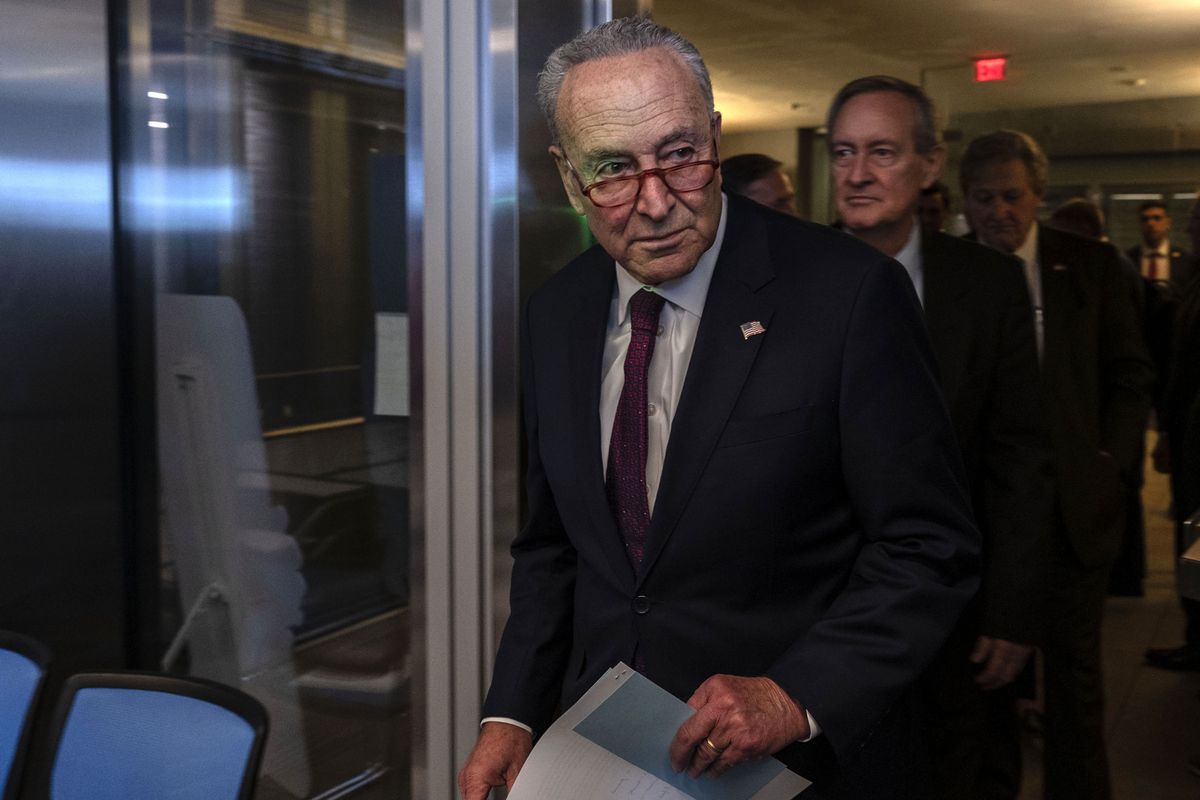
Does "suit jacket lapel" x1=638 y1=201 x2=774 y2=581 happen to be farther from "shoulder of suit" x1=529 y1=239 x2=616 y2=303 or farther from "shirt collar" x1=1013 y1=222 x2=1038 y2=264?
"shirt collar" x1=1013 y1=222 x2=1038 y2=264

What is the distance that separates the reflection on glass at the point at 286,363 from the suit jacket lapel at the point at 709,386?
148cm

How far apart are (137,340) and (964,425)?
2.44 meters

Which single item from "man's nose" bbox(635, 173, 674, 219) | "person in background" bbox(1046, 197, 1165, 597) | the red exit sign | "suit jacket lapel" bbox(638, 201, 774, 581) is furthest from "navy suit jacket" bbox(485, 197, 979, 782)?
the red exit sign

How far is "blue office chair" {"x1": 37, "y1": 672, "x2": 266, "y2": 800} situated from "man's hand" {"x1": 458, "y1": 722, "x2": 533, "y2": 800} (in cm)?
37

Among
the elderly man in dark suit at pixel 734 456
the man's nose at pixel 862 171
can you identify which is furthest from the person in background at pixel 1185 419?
the elderly man in dark suit at pixel 734 456

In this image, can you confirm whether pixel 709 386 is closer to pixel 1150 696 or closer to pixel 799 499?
pixel 799 499

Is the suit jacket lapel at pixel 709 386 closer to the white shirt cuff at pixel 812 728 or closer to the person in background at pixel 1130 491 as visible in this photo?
the white shirt cuff at pixel 812 728

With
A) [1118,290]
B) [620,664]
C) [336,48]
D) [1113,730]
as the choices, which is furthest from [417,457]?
[1113,730]

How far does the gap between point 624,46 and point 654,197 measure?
0.62 ft

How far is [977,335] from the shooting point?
2143 mm

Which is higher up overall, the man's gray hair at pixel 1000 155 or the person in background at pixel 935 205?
the man's gray hair at pixel 1000 155

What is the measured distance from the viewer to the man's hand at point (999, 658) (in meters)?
2.22

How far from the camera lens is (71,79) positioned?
3334 mm

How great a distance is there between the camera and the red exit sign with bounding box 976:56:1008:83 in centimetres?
355
